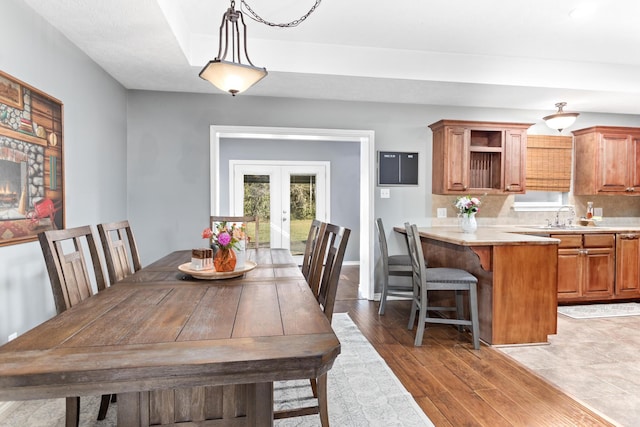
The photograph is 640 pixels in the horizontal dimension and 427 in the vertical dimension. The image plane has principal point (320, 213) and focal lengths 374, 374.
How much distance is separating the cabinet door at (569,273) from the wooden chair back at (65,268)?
4.26m

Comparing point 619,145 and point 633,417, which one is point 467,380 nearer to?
point 633,417

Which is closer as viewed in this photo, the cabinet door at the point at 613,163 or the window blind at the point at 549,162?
the cabinet door at the point at 613,163

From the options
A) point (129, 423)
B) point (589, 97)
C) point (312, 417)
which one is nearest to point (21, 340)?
point (129, 423)

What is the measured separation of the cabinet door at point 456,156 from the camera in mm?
4211

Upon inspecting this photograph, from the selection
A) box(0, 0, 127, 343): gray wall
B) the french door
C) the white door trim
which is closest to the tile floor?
the white door trim

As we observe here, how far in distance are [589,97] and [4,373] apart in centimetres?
520

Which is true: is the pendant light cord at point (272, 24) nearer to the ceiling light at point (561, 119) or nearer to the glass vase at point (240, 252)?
the glass vase at point (240, 252)

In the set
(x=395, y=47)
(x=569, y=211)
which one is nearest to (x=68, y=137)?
(x=395, y=47)

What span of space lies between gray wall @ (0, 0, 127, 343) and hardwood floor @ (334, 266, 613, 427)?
2.39m

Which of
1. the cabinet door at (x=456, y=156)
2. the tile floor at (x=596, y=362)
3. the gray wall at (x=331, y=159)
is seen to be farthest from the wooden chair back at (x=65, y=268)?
the gray wall at (x=331, y=159)

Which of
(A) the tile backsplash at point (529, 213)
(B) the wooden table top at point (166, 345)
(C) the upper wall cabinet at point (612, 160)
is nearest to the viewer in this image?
(B) the wooden table top at point (166, 345)

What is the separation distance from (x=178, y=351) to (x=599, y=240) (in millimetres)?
4564

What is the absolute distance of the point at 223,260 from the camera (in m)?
2.03

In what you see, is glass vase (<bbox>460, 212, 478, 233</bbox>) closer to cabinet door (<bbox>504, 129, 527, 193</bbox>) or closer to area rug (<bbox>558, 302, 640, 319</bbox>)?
cabinet door (<bbox>504, 129, 527, 193</bbox>)
